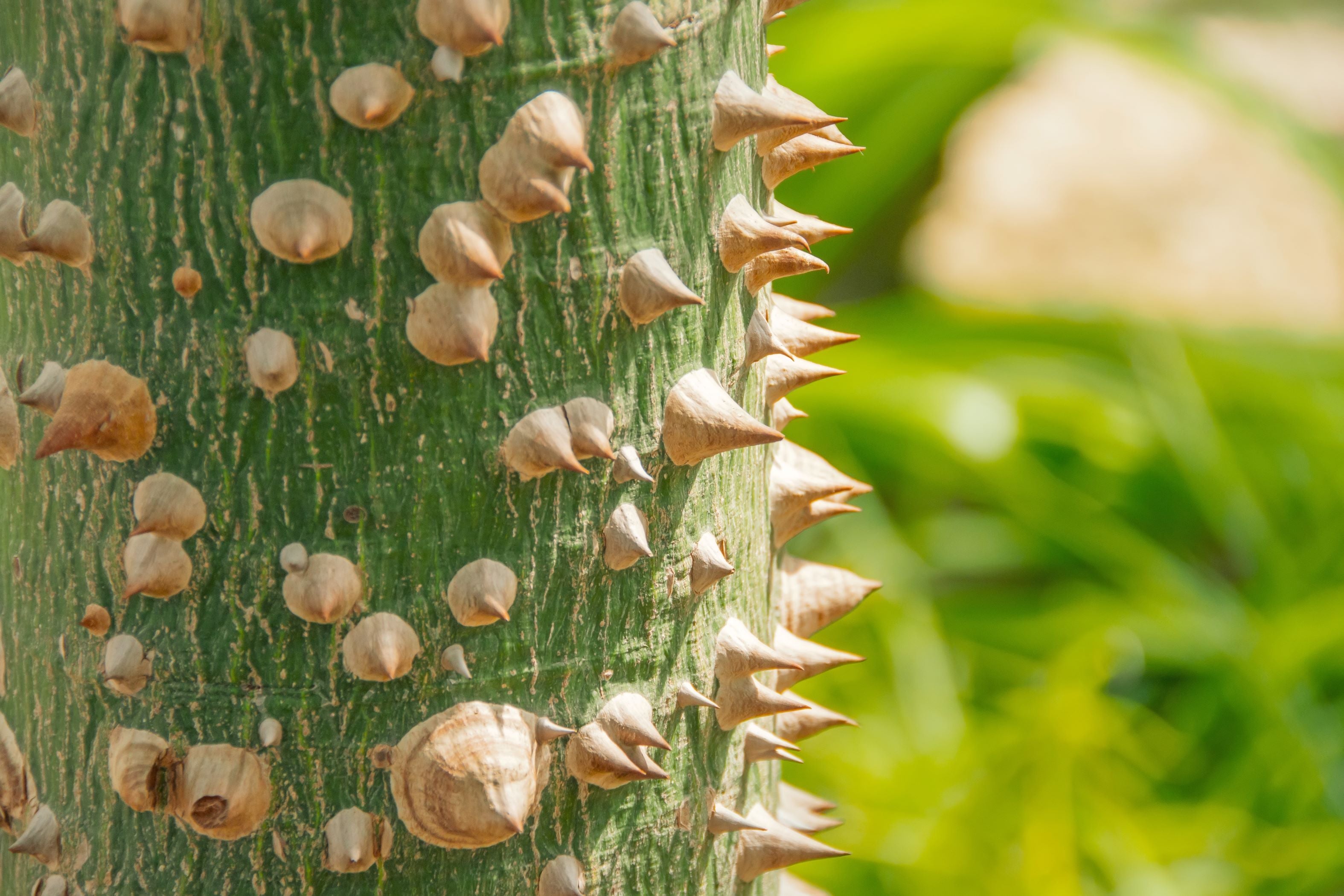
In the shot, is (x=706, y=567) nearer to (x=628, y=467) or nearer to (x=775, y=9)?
(x=628, y=467)

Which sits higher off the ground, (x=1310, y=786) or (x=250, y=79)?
(x=250, y=79)

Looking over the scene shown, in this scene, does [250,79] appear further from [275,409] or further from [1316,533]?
[1316,533]

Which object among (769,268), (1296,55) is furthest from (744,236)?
(1296,55)

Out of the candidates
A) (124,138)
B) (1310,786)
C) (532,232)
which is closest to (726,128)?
(532,232)

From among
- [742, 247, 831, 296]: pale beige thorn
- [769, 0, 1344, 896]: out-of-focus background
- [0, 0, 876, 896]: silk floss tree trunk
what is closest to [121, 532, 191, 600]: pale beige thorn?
[0, 0, 876, 896]: silk floss tree trunk

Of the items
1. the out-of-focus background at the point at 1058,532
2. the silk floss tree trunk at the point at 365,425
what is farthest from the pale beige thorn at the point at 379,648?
the out-of-focus background at the point at 1058,532

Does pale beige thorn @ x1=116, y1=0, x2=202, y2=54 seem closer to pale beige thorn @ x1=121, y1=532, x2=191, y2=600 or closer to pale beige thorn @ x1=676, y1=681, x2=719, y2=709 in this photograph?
pale beige thorn @ x1=121, y1=532, x2=191, y2=600

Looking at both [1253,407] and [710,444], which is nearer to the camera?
[710,444]

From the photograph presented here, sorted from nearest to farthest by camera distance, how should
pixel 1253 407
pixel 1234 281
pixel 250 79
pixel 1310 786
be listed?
pixel 250 79 → pixel 1310 786 → pixel 1253 407 → pixel 1234 281
